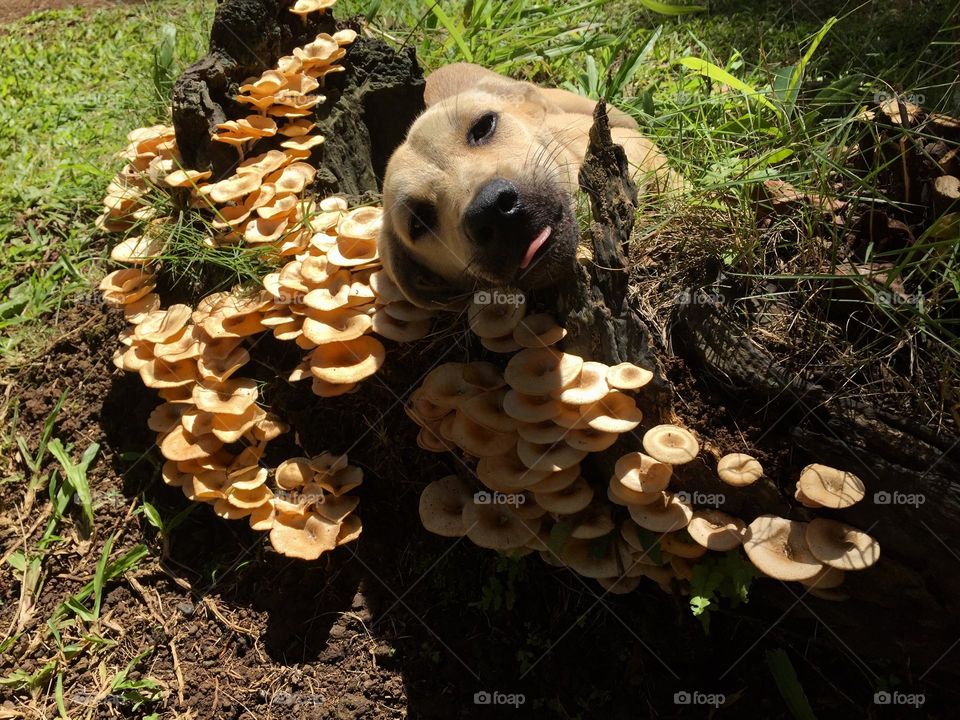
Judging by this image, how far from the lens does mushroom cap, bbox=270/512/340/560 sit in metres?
3.22

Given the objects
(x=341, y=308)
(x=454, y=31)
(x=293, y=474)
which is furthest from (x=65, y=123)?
(x=293, y=474)

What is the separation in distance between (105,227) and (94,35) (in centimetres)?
353

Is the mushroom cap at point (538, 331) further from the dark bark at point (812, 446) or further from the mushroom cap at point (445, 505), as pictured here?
the mushroom cap at point (445, 505)

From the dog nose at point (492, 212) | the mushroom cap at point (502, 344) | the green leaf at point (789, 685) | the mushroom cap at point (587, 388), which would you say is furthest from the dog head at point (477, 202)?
the green leaf at point (789, 685)

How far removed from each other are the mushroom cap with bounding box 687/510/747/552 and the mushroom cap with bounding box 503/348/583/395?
0.68 meters

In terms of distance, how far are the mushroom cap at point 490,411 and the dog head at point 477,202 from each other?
1.45ft

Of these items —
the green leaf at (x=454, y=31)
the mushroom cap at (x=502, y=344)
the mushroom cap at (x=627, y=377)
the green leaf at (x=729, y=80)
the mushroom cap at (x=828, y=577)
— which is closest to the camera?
the mushroom cap at (x=828, y=577)

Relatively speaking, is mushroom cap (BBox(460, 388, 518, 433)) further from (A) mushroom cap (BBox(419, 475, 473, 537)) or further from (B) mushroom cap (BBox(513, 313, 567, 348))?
(A) mushroom cap (BBox(419, 475, 473, 537))

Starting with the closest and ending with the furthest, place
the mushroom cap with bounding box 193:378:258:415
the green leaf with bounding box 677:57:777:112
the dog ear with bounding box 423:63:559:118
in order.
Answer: the mushroom cap with bounding box 193:378:258:415, the green leaf with bounding box 677:57:777:112, the dog ear with bounding box 423:63:559:118

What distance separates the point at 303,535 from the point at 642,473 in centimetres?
156

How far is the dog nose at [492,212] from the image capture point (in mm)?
2729

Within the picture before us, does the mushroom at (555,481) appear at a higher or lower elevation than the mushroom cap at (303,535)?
higher

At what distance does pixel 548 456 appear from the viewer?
2.76m

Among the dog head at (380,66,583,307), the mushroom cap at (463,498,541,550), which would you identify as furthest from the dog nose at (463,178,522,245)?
the mushroom cap at (463,498,541,550)
